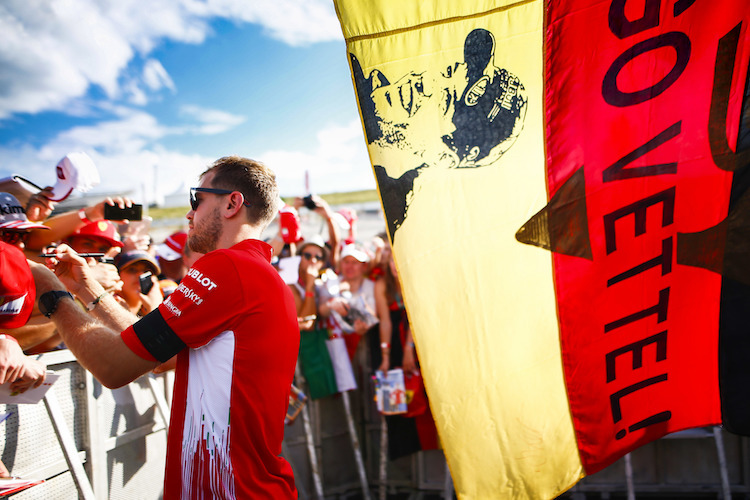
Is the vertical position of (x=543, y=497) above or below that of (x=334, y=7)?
below

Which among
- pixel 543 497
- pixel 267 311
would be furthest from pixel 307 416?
pixel 267 311

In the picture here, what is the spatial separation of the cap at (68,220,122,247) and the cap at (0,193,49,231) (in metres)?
0.92

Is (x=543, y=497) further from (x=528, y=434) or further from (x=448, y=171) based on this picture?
(x=448, y=171)

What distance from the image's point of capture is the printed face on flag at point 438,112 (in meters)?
2.39

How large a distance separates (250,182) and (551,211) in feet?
4.64

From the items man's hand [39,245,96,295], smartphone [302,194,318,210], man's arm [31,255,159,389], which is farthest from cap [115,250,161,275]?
man's arm [31,255,159,389]

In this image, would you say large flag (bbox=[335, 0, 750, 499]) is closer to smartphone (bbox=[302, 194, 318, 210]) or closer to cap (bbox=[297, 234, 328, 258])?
smartphone (bbox=[302, 194, 318, 210])

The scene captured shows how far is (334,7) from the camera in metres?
2.34

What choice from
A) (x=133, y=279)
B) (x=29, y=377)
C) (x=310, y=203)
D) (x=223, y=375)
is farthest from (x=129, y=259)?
(x=223, y=375)

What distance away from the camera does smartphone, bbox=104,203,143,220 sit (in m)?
3.44

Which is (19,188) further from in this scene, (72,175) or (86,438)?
(86,438)

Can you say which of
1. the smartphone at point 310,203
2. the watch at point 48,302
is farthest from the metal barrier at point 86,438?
the smartphone at point 310,203

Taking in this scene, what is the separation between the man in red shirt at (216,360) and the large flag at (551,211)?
72 centimetres

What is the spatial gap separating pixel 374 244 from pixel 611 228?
4.18m
